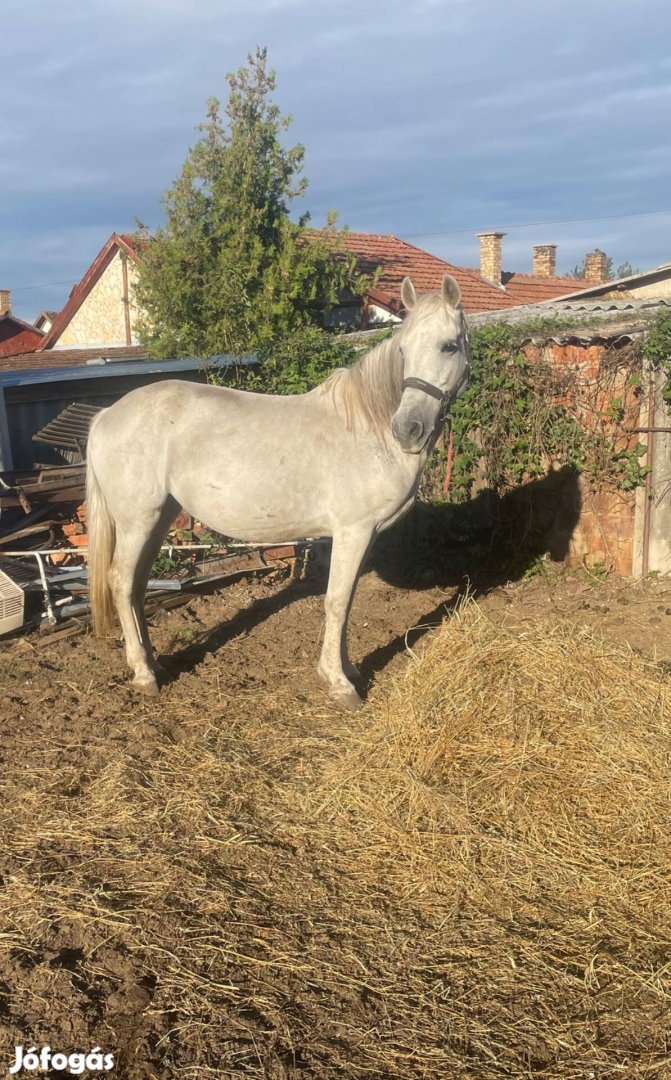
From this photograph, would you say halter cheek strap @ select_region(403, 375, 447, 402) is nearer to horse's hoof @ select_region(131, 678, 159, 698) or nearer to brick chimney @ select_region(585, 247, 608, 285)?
horse's hoof @ select_region(131, 678, 159, 698)

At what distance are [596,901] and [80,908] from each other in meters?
1.71

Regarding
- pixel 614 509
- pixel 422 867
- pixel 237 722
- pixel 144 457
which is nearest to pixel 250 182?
pixel 614 509

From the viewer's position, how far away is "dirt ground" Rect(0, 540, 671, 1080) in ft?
7.36

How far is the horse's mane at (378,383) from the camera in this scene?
4453mm

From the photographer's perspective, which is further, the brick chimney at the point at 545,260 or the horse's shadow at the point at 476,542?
the brick chimney at the point at 545,260

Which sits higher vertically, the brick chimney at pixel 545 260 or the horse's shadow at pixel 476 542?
the brick chimney at pixel 545 260

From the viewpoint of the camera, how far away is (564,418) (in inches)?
287

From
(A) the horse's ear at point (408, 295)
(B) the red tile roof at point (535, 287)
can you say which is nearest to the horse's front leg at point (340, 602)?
(A) the horse's ear at point (408, 295)

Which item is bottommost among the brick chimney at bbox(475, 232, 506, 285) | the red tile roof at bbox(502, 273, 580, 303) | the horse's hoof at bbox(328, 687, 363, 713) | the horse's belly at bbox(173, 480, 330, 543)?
the horse's hoof at bbox(328, 687, 363, 713)

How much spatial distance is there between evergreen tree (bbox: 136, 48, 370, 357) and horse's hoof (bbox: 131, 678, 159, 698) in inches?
336

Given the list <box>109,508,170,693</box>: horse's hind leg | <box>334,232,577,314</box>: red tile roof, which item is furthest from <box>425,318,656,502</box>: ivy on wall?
<box>334,232,577,314</box>: red tile roof

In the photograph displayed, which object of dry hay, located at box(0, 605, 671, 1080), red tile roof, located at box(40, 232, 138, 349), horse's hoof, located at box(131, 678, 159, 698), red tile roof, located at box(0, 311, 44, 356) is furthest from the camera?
red tile roof, located at box(0, 311, 44, 356)

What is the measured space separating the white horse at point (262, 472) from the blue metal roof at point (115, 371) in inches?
142

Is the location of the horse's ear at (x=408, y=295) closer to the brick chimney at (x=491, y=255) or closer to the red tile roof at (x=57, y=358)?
the red tile roof at (x=57, y=358)
